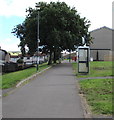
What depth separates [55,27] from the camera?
4088cm

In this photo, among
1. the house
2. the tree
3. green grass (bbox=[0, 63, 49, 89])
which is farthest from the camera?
the house

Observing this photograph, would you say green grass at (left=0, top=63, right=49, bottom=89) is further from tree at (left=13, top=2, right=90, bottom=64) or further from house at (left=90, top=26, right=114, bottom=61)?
house at (left=90, top=26, right=114, bottom=61)

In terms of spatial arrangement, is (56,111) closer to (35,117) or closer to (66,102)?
(35,117)

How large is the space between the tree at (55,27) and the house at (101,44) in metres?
32.4

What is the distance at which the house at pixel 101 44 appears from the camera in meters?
76.2

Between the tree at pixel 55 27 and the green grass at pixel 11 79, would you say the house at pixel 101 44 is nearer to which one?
the tree at pixel 55 27

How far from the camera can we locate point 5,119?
268 inches

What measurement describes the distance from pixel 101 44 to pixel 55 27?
3821 centimetres

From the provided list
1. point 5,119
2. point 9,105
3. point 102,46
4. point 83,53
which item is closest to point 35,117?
point 5,119

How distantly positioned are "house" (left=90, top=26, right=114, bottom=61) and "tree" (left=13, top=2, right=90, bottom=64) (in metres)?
32.4

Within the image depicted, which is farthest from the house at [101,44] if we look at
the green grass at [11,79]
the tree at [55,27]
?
the green grass at [11,79]

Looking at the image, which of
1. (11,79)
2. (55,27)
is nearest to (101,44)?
(55,27)

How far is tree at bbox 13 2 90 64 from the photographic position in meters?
40.1

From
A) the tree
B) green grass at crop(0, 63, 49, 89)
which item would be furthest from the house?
green grass at crop(0, 63, 49, 89)
